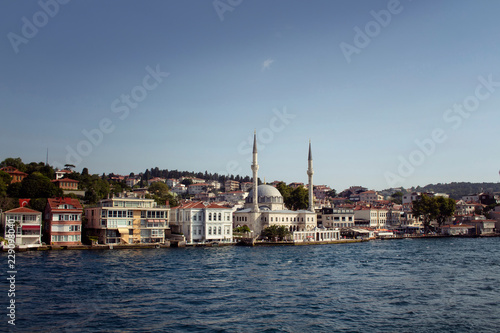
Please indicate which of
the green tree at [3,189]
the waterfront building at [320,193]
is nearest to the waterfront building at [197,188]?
the waterfront building at [320,193]

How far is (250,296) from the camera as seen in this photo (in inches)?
875

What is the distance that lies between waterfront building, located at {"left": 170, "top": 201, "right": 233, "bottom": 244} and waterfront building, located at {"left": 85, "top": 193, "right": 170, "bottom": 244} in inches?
84.7

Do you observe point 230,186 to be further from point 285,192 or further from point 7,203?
Answer: point 7,203

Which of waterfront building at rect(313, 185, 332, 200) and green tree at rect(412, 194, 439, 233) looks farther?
waterfront building at rect(313, 185, 332, 200)

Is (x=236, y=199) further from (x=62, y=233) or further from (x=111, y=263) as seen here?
(x=111, y=263)

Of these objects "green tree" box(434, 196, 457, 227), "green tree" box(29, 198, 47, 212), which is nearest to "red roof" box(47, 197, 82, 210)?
"green tree" box(29, 198, 47, 212)

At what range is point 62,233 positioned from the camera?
45.2 metres

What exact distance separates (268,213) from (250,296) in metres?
45.3

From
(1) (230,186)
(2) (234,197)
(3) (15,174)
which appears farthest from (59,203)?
(1) (230,186)

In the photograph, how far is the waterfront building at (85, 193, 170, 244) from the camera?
Result: 4831cm

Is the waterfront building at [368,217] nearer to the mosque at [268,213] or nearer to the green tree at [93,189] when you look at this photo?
the mosque at [268,213]

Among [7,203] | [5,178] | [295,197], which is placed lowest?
[7,203]

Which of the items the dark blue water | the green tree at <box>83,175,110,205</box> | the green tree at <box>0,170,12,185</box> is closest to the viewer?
the dark blue water

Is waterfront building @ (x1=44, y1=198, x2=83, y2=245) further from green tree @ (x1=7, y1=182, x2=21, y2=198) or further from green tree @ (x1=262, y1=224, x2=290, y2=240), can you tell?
green tree @ (x1=262, y1=224, x2=290, y2=240)
